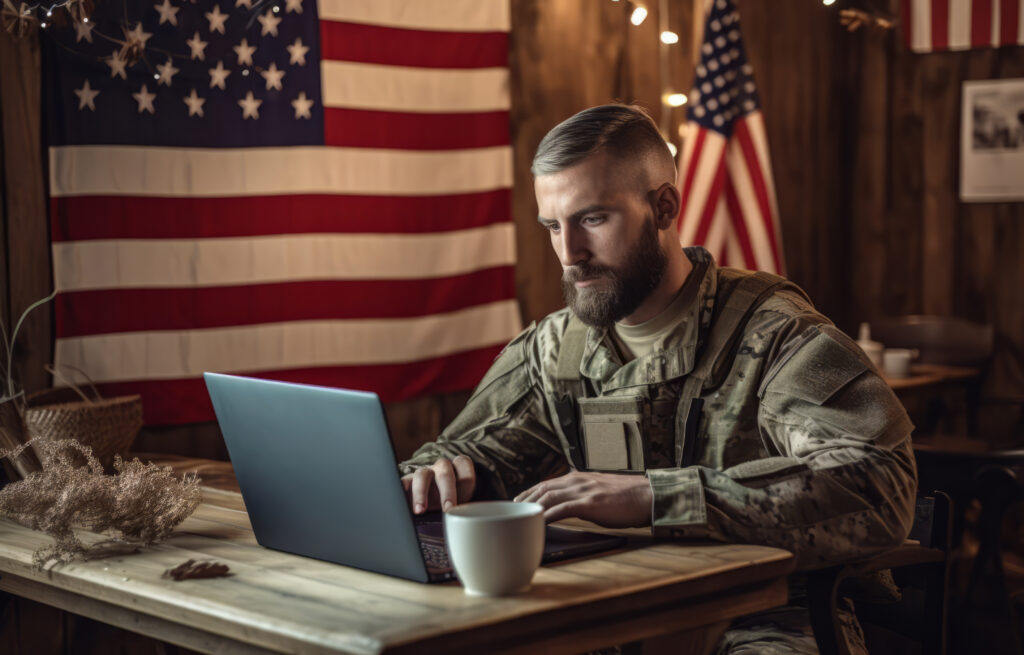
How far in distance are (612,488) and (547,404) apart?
2.06 feet

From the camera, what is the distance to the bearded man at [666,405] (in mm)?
1494

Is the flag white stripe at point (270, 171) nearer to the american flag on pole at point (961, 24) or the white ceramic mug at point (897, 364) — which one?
the white ceramic mug at point (897, 364)

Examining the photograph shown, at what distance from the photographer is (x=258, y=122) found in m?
3.11

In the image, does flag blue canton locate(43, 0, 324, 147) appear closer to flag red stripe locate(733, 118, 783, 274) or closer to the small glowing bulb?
the small glowing bulb

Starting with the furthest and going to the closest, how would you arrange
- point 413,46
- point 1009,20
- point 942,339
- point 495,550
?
point 1009,20 → point 942,339 → point 413,46 → point 495,550

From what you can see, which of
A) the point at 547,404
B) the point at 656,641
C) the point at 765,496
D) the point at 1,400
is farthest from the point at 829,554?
the point at 1,400

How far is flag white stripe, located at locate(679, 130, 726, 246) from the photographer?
448 centimetres

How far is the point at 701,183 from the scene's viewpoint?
14.7ft

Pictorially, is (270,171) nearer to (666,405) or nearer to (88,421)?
(88,421)

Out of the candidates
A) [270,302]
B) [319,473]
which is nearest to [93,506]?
[319,473]

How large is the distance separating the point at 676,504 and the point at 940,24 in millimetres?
4474

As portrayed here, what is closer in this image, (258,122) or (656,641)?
(656,641)

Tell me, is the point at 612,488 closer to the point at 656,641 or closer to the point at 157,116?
the point at 656,641

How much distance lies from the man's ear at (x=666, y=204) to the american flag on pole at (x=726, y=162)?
8.07ft
